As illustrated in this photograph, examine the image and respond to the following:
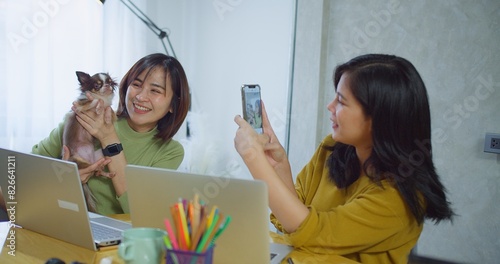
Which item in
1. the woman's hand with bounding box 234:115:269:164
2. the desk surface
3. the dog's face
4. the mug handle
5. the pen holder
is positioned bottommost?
the desk surface

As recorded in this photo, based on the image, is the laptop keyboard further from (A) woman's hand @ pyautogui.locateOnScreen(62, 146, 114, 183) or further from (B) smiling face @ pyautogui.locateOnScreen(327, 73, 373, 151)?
(B) smiling face @ pyautogui.locateOnScreen(327, 73, 373, 151)

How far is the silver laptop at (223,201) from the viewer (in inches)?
36.0

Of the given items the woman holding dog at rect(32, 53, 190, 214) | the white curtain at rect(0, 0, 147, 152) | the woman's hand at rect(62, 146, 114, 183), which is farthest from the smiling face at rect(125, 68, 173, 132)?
the white curtain at rect(0, 0, 147, 152)

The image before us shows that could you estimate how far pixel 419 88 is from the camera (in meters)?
1.29

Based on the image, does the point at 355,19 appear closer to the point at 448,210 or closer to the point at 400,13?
the point at 400,13

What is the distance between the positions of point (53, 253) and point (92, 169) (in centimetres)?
57

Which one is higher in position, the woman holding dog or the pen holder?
the woman holding dog

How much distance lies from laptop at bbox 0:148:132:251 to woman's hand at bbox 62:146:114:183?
384 mm

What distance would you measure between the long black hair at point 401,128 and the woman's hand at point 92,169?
2.93ft

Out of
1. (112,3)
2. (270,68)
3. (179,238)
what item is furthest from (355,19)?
(179,238)

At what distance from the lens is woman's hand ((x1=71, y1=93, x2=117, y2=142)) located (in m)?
1.73

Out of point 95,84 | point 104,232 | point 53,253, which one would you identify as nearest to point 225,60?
point 95,84

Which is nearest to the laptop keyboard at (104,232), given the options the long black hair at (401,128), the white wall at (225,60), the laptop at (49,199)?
the laptop at (49,199)

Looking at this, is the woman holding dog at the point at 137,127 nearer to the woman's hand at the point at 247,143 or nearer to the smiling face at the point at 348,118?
the woman's hand at the point at 247,143
